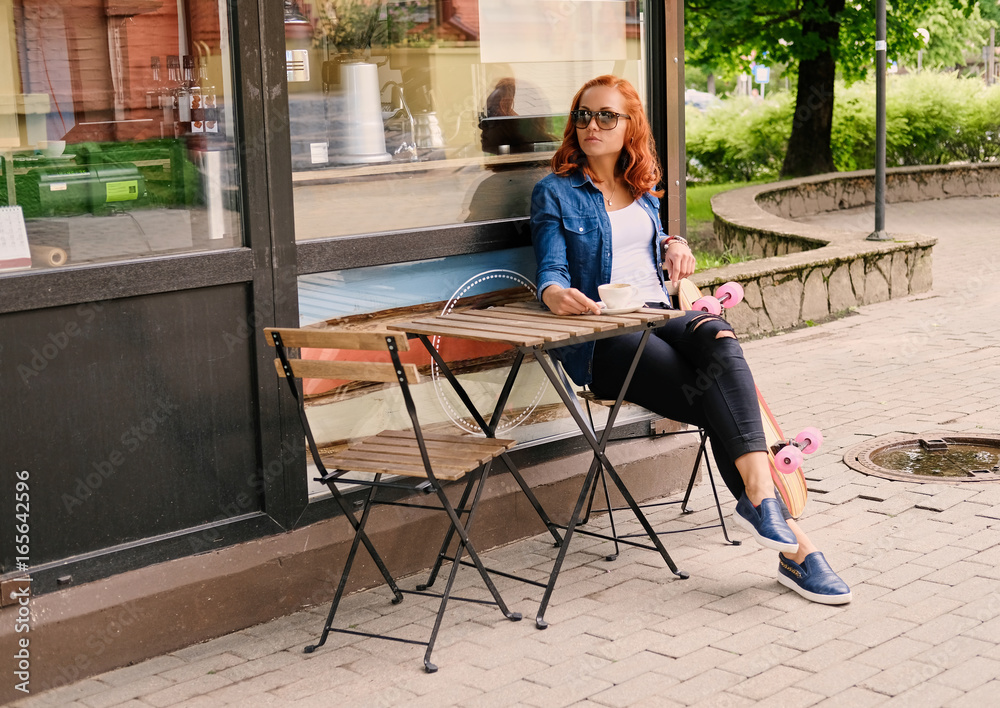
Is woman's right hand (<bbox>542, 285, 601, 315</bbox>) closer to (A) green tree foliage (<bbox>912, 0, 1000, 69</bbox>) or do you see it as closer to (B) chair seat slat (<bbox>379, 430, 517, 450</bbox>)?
(B) chair seat slat (<bbox>379, 430, 517, 450</bbox>)

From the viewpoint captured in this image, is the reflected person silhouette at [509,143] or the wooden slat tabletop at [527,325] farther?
the reflected person silhouette at [509,143]

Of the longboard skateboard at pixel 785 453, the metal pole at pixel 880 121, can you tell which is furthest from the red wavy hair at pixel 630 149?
the metal pole at pixel 880 121

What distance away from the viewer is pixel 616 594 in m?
3.97

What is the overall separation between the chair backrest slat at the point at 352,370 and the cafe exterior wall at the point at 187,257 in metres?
0.41

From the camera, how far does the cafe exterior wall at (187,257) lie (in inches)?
134

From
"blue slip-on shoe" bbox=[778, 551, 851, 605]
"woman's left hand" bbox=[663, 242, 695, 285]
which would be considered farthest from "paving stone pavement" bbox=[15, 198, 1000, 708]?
"woman's left hand" bbox=[663, 242, 695, 285]

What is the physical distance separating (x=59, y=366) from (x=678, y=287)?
7.67 ft

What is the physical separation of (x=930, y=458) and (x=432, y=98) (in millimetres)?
2777

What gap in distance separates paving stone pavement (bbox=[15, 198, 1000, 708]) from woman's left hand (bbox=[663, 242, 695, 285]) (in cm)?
101

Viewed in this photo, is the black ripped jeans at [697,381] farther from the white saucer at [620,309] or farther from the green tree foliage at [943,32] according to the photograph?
the green tree foliage at [943,32]

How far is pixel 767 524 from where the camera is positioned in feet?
12.6

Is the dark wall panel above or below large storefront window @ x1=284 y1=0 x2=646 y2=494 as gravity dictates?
below

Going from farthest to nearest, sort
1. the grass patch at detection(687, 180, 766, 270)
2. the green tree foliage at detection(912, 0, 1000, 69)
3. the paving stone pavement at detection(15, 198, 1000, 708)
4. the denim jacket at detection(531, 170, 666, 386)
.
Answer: the green tree foliage at detection(912, 0, 1000, 69)
the grass patch at detection(687, 180, 766, 270)
the denim jacket at detection(531, 170, 666, 386)
the paving stone pavement at detection(15, 198, 1000, 708)

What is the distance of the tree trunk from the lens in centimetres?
1620
